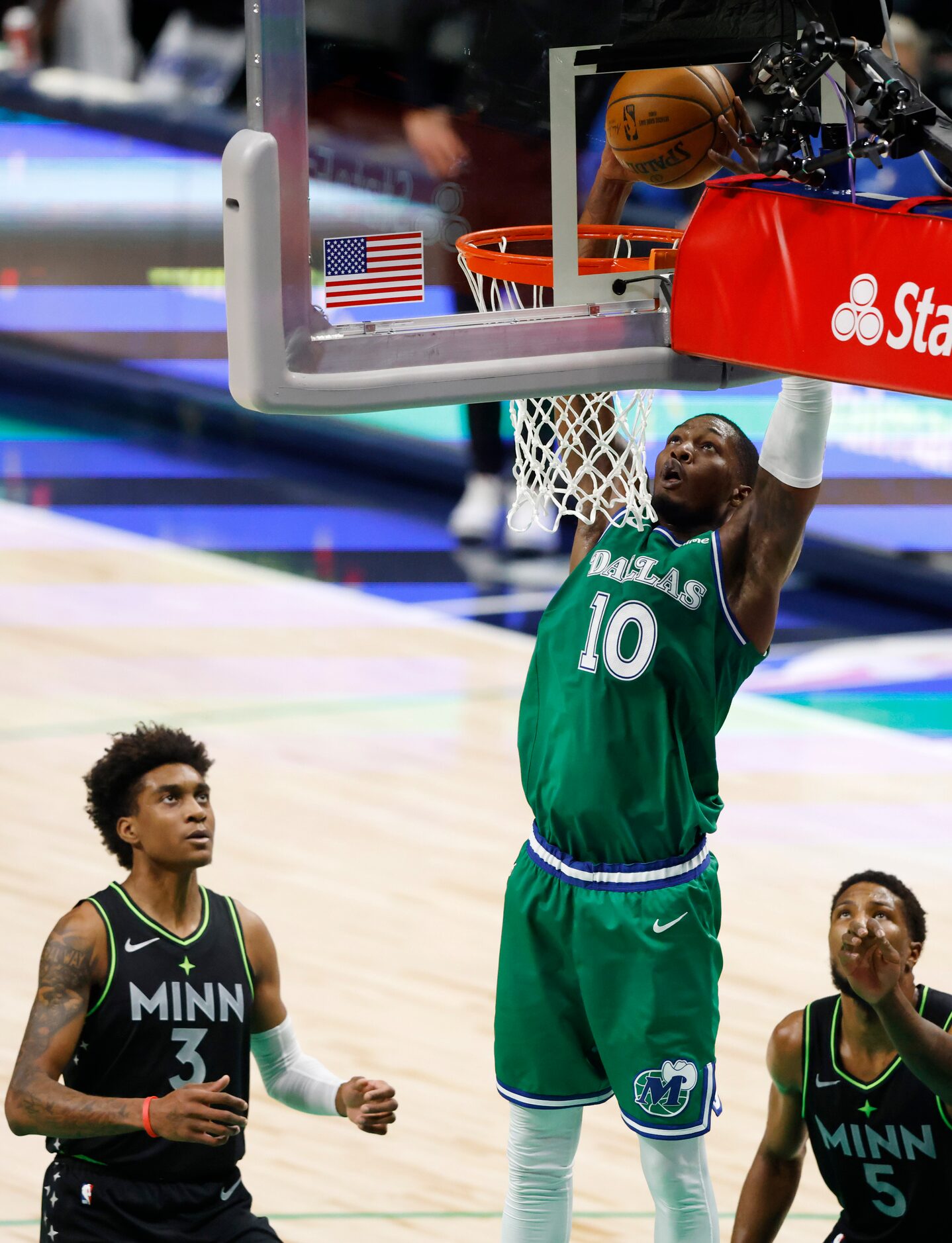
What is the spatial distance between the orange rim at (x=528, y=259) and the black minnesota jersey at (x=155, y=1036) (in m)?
1.41

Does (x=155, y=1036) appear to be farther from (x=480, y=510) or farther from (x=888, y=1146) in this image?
(x=480, y=510)

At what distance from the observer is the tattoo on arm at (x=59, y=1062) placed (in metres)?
3.89

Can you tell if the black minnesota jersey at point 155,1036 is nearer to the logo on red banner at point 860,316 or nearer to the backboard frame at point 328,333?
the backboard frame at point 328,333

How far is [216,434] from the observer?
12.1 meters

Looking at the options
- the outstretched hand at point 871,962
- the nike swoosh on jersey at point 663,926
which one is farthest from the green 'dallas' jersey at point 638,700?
the outstretched hand at point 871,962

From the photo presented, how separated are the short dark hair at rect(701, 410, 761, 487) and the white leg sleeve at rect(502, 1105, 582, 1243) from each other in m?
1.26

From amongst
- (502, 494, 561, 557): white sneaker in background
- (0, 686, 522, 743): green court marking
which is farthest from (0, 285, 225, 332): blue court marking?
(0, 686, 522, 743): green court marking

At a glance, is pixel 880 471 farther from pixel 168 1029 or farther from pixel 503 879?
pixel 168 1029

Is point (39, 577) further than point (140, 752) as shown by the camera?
Yes

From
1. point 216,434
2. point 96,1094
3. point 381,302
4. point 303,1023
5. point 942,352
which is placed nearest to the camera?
point 942,352

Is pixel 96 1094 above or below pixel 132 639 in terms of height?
above

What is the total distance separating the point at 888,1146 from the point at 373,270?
6.23 feet

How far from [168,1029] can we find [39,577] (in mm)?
6003

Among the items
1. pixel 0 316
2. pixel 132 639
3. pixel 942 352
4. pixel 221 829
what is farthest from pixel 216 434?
pixel 942 352
